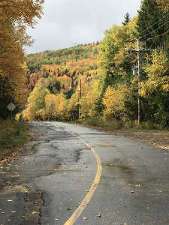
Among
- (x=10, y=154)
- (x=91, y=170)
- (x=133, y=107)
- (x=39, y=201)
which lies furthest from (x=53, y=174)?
(x=133, y=107)

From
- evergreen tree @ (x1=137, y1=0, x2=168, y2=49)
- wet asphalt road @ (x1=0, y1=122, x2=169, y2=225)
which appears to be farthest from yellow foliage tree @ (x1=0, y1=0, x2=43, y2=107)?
evergreen tree @ (x1=137, y1=0, x2=168, y2=49)

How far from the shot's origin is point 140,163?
11430mm

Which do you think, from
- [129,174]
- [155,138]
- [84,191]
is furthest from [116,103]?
[84,191]

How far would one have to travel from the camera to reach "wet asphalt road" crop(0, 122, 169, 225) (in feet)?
18.1

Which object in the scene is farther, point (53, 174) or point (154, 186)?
point (53, 174)

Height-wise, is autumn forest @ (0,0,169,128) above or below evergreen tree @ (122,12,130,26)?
below

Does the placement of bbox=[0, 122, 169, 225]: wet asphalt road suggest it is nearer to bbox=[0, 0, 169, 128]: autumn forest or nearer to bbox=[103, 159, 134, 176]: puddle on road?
bbox=[103, 159, 134, 176]: puddle on road

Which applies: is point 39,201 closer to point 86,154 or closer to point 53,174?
point 53,174

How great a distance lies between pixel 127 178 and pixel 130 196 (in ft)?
6.30

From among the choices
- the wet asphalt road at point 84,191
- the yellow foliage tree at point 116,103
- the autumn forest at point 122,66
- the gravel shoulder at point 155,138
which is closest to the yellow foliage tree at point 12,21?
the autumn forest at point 122,66

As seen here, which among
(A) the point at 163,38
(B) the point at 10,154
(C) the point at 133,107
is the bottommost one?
(B) the point at 10,154

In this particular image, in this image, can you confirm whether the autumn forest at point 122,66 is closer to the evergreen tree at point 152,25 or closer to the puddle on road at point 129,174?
the evergreen tree at point 152,25

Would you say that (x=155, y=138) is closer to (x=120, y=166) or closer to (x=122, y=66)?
(x=120, y=166)

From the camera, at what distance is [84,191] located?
7.39m
